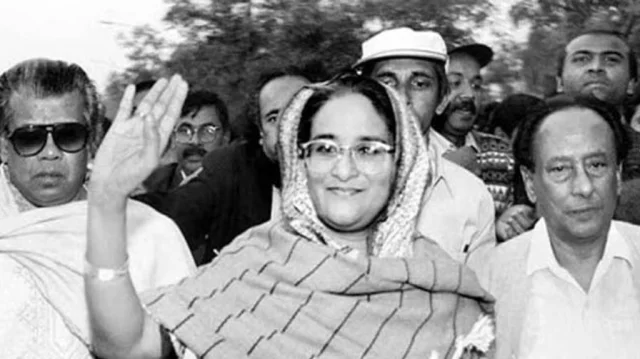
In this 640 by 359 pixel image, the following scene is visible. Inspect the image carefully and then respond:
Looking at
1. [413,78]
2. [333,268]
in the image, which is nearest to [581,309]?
[333,268]

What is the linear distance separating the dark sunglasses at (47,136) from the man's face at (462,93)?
2914mm

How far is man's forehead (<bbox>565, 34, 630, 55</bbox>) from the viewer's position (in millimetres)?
6258

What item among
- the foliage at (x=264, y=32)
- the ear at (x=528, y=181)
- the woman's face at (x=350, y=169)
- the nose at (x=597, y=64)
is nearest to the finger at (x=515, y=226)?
the ear at (x=528, y=181)

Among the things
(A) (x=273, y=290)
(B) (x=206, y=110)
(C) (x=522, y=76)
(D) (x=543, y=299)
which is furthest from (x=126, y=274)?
(C) (x=522, y=76)

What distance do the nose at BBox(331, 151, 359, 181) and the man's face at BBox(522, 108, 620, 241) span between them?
0.90 m

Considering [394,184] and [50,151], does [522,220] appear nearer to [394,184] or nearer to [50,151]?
[394,184]

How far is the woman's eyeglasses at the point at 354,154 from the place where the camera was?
3584 millimetres

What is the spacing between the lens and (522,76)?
37.4ft

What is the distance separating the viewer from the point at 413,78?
17.1ft

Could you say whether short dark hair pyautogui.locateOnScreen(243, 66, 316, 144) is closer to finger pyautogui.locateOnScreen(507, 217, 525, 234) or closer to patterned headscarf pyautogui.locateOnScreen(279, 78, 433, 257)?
finger pyautogui.locateOnScreen(507, 217, 525, 234)

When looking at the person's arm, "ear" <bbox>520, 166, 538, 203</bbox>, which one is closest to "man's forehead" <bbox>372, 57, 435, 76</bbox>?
the person's arm

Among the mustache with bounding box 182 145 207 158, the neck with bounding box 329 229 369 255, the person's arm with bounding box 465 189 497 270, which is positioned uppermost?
the neck with bounding box 329 229 369 255

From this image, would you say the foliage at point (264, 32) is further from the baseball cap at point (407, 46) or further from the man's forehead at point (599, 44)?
the baseball cap at point (407, 46)

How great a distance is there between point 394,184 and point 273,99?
2280mm
